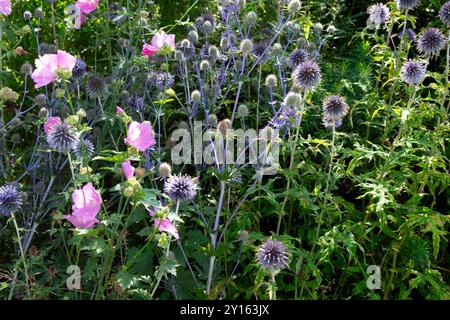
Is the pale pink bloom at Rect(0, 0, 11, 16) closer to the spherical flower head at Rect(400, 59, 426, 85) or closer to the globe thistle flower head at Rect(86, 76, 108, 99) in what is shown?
the globe thistle flower head at Rect(86, 76, 108, 99)

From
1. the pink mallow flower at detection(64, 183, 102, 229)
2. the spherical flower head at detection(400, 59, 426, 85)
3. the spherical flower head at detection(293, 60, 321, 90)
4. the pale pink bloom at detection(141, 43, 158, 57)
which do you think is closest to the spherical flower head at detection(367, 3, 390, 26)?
the spherical flower head at detection(400, 59, 426, 85)

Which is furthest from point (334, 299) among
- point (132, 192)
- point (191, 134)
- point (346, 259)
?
point (132, 192)

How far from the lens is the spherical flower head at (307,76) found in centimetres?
253

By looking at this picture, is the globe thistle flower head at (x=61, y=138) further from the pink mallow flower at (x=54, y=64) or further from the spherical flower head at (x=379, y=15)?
the spherical flower head at (x=379, y=15)

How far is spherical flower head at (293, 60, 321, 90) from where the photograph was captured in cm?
253

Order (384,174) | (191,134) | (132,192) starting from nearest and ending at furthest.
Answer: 1. (132,192)
2. (384,174)
3. (191,134)

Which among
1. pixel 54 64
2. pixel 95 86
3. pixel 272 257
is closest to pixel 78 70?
pixel 95 86

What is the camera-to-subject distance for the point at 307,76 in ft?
8.30

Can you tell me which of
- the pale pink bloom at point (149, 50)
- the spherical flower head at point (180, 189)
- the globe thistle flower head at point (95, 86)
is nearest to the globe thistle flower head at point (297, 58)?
the pale pink bloom at point (149, 50)

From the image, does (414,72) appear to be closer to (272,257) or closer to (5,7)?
(272,257)

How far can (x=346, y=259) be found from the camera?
2.73 meters
